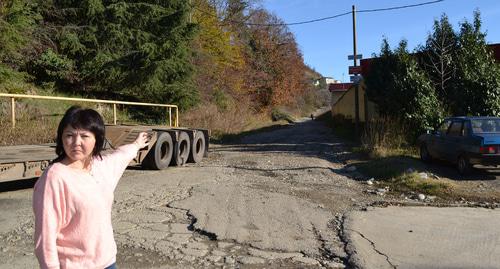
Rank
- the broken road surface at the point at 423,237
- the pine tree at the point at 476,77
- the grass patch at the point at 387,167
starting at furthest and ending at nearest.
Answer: the pine tree at the point at 476,77, the grass patch at the point at 387,167, the broken road surface at the point at 423,237

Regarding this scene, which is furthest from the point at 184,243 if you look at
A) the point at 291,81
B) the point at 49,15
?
the point at 291,81

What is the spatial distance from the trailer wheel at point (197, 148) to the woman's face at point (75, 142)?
1197 cm

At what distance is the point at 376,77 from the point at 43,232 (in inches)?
832

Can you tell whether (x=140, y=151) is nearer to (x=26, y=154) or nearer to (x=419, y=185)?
(x=26, y=154)

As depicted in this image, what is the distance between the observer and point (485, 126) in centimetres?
1264

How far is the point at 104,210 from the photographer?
9.16ft

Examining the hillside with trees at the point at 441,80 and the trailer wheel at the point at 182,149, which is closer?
the trailer wheel at the point at 182,149

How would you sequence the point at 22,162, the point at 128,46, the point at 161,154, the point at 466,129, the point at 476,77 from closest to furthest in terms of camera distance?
1. the point at 22,162
2. the point at 466,129
3. the point at 161,154
4. the point at 476,77
5. the point at 128,46

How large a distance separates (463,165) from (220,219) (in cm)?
745

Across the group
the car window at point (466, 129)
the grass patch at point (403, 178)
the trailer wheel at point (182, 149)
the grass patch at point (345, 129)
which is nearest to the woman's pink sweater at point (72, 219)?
the grass patch at point (403, 178)

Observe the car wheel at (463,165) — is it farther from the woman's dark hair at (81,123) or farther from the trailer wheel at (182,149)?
the woman's dark hair at (81,123)

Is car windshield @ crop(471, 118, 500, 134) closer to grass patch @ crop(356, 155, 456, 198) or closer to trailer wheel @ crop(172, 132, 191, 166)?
grass patch @ crop(356, 155, 456, 198)

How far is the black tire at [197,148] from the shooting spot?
14.8 metres

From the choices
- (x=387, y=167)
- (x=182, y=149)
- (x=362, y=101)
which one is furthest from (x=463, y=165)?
(x=362, y=101)
